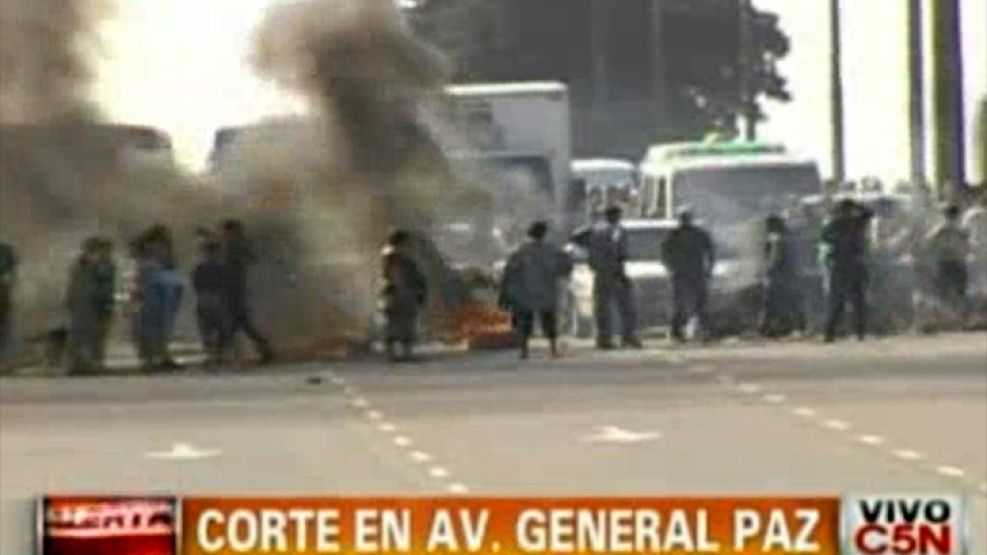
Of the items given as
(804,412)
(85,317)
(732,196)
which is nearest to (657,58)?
(732,196)

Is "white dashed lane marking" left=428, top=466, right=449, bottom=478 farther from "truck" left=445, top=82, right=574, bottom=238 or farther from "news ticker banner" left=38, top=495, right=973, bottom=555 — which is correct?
"truck" left=445, top=82, right=574, bottom=238

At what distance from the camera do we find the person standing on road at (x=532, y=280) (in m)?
38.2

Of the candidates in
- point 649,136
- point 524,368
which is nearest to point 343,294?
point 524,368

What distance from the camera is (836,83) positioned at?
63594 mm

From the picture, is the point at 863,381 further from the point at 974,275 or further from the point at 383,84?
the point at 383,84

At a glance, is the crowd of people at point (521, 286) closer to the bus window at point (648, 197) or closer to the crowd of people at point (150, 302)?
the crowd of people at point (150, 302)

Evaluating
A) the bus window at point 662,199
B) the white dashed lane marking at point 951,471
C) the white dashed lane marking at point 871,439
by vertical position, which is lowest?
the white dashed lane marking at point 871,439

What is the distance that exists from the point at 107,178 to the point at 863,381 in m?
14.2

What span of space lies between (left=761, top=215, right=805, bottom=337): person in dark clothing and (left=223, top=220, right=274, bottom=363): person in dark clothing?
550 cm

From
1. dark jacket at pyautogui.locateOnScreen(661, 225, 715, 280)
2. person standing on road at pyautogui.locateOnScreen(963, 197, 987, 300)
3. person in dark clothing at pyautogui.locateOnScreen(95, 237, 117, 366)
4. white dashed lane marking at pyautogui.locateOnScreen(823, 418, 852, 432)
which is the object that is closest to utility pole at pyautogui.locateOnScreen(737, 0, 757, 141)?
person standing on road at pyautogui.locateOnScreen(963, 197, 987, 300)

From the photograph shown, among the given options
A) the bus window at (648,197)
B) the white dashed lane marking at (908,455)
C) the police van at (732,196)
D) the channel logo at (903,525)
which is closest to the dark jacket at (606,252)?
the police van at (732,196)

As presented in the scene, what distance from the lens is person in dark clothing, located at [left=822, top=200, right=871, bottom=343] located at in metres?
39.9

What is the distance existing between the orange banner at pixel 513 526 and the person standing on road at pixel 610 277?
3299 centimetres

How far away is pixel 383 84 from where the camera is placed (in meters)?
45.4
